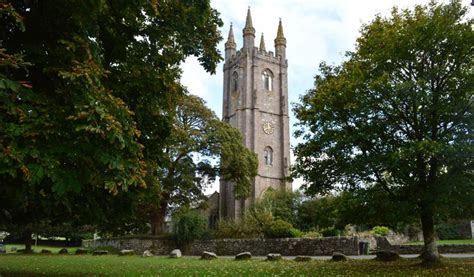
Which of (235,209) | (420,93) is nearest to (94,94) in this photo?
(420,93)

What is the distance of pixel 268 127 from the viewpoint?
59656mm

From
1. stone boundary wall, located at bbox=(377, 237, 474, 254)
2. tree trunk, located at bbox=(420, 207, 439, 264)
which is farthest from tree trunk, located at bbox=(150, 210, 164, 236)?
tree trunk, located at bbox=(420, 207, 439, 264)

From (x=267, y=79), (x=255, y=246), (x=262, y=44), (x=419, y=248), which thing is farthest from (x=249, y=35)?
(x=419, y=248)

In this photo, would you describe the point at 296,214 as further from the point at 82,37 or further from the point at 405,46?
the point at 82,37

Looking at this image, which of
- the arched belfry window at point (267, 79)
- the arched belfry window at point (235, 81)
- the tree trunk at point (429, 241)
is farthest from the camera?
the arched belfry window at point (235, 81)

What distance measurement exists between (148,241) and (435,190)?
26636mm

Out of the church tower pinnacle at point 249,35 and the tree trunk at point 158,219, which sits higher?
the church tower pinnacle at point 249,35

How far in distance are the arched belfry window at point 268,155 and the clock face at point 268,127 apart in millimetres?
2284

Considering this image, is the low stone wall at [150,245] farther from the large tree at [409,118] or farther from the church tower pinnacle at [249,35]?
the church tower pinnacle at [249,35]

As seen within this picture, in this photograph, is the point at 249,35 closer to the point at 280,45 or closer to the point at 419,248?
the point at 280,45

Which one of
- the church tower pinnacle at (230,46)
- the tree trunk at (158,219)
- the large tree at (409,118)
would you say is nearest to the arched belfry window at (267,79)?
the church tower pinnacle at (230,46)

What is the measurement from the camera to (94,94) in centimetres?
686

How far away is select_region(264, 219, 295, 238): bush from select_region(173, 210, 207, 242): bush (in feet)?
18.9

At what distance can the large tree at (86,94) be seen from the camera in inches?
259
